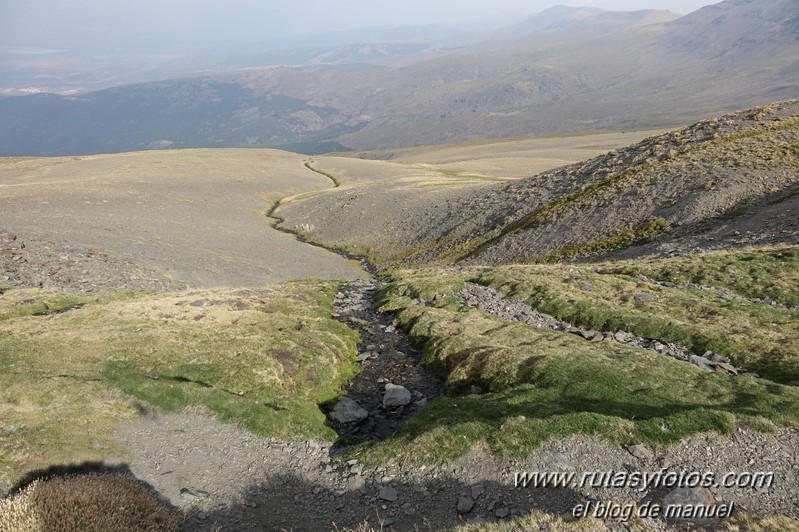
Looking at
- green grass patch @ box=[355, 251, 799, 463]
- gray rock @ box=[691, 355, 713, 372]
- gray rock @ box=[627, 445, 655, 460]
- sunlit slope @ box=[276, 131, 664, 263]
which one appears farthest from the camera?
sunlit slope @ box=[276, 131, 664, 263]

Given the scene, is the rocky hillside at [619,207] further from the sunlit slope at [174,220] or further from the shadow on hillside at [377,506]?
the shadow on hillside at [377,506]

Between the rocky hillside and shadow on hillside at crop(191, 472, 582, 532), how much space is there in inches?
1653

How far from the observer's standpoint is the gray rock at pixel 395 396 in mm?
25422

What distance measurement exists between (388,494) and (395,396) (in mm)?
9851

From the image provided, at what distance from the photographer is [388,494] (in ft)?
52.8

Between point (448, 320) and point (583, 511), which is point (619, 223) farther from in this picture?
point (583, 511)

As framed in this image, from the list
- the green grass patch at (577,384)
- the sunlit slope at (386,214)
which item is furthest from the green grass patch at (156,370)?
the sunlit slope at (386,214)

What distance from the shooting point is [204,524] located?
50.6 ft

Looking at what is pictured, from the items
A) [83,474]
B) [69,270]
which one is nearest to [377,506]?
[83,474]

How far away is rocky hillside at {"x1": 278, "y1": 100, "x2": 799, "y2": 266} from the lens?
165ft

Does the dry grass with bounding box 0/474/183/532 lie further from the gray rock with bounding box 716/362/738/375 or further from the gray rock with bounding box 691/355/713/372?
the gray rock with bounding box 716/362/738/375

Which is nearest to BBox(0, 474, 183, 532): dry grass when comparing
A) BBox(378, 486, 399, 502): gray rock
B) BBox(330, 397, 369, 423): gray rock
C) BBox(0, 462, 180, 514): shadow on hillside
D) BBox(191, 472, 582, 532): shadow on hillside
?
BBox(0, 462, 180, 514): shadow on hillside

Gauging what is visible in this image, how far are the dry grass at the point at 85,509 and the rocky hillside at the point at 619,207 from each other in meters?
50.0

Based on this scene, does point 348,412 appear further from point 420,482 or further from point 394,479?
point 420,482
